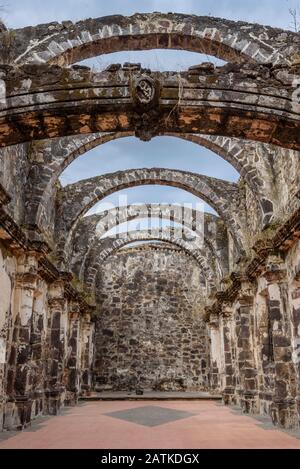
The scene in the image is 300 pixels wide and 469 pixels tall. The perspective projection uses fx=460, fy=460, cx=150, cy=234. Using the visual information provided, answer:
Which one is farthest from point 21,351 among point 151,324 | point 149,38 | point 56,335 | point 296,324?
point 151,324

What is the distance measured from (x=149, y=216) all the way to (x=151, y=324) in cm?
539

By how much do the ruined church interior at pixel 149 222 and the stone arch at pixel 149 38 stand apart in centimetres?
3

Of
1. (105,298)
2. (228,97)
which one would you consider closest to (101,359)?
(105,298)

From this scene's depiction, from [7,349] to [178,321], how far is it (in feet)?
40.1

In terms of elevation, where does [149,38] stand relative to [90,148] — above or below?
above

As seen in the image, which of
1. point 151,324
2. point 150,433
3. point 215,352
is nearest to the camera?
point 150,433

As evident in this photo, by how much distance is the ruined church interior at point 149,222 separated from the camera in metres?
4.93

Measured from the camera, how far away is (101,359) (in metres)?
18.8

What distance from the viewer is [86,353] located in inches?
619

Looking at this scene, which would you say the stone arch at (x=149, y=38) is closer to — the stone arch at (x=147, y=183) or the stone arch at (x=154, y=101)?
the stone arch at (x=154, y=101)

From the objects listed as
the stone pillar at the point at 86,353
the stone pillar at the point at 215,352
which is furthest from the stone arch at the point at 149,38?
the stone pillar at the point at 215,352

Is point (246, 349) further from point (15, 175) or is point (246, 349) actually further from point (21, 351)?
point (15, 175)

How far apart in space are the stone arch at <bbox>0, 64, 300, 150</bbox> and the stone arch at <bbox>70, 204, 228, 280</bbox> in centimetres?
939

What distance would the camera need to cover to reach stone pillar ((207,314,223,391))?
15500 millimetres
